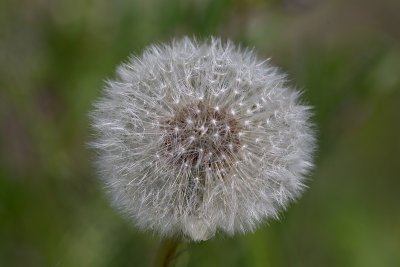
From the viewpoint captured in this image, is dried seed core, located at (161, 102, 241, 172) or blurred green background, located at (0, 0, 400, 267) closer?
dried seed core, located at (161, 102, 241, 172)

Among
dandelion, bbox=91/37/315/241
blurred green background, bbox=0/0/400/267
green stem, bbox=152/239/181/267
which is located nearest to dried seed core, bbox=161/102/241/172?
dandelion, bbox=91/37/315/241

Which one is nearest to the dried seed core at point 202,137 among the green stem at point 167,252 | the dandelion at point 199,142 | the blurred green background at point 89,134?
the dandelion at point 199,142

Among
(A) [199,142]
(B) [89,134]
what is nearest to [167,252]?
(A) [199,142]

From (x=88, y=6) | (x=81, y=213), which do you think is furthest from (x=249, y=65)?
(x=88, y=6)

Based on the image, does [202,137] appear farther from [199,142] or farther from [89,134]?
[89,134]

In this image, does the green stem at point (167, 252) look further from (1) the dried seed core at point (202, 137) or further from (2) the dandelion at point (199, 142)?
(1) the dried seed core at point (202, 137)

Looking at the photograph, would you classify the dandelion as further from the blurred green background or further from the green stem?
the blurred green background

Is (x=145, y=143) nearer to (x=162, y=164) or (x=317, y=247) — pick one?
(x=162, y=164)

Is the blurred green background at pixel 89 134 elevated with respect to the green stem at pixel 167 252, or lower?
elevated
